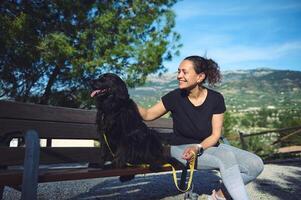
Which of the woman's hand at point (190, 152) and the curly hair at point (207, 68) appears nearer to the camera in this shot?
the woman's hand at point (190, 152)

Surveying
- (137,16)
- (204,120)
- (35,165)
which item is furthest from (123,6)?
(35,165)

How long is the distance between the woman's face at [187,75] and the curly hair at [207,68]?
0.05 meters

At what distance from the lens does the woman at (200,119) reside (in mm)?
3811

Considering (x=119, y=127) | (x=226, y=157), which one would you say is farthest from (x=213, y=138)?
(x=119, y=127)

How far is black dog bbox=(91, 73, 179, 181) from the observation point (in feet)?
12.3

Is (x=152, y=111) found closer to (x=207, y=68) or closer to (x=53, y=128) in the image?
(x=207, y=68)

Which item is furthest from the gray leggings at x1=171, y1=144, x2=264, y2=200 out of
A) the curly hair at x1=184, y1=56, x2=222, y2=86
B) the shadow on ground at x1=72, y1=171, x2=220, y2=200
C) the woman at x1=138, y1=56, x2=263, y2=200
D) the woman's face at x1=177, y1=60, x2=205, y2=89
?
the shadow on ground at x1=72, y1=171, x2=220, y2=200

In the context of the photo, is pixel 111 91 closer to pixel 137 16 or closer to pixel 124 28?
pixel 124 28

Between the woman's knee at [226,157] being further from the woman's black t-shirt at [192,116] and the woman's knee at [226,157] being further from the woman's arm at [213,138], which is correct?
the woman's black t-shirt at [192,116]

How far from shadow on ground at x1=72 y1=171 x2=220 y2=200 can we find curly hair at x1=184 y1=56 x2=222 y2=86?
6.27ft

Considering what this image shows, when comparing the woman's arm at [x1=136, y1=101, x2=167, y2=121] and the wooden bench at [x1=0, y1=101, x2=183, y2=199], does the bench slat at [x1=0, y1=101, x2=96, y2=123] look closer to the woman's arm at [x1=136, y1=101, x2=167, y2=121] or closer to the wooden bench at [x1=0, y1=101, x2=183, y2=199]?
the wooden bench at [x1=0, y1=101, x2=183, y2=199]

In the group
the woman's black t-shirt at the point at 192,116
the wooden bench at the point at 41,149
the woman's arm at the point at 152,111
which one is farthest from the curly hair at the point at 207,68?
the wooden bench at the point at 41,149

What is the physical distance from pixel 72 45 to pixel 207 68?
30.7 feet

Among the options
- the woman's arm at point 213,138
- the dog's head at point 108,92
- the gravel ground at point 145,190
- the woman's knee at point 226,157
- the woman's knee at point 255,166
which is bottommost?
the gravel ground at point 145,190
